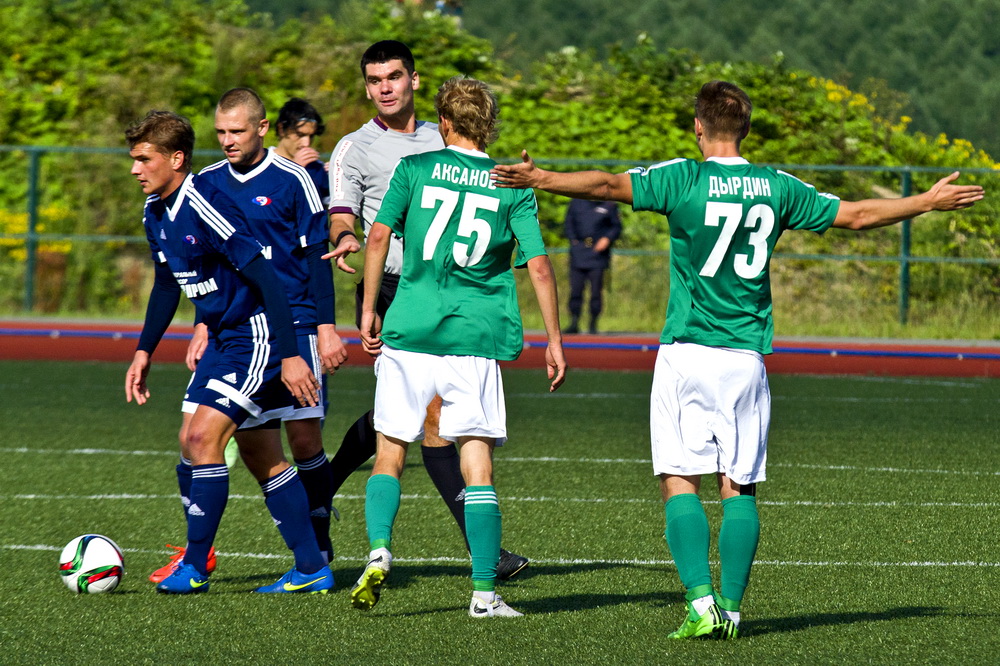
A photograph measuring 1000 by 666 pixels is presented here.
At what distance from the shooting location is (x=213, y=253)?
5391 millimetres

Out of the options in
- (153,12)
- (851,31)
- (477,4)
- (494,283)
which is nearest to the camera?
(494,283)

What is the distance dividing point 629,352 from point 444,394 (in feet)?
37.8

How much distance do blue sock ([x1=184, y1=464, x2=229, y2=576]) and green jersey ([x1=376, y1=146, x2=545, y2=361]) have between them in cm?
85

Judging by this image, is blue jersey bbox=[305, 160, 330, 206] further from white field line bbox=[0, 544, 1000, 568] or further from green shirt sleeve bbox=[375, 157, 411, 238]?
green shirt sleeve bbox=[375, 157, 411, 238]

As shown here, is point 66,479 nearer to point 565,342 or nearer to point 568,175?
point 568,175

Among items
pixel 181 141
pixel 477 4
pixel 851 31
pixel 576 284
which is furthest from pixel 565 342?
pixel 477 4

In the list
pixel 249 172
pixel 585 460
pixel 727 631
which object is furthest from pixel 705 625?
pixel 585 460

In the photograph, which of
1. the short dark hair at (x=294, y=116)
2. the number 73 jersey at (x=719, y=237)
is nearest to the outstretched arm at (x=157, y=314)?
the short dark hair at (x=294, y=116)

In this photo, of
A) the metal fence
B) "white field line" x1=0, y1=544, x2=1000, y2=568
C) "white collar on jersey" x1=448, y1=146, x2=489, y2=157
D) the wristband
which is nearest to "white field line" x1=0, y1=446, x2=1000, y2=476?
"white field line" x1=0, y1=544, x2=1000, y2=568

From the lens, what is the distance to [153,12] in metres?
25.1

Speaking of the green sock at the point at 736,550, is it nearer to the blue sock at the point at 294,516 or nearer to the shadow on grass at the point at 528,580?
the shadow on grass at the point at 528,580

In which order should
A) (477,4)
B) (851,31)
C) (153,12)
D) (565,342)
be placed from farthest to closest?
(477,4) → (851,31) → (153,12) → (565,342)

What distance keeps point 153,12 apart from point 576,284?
1145cm

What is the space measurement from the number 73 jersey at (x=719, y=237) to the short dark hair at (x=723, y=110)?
10 cm
